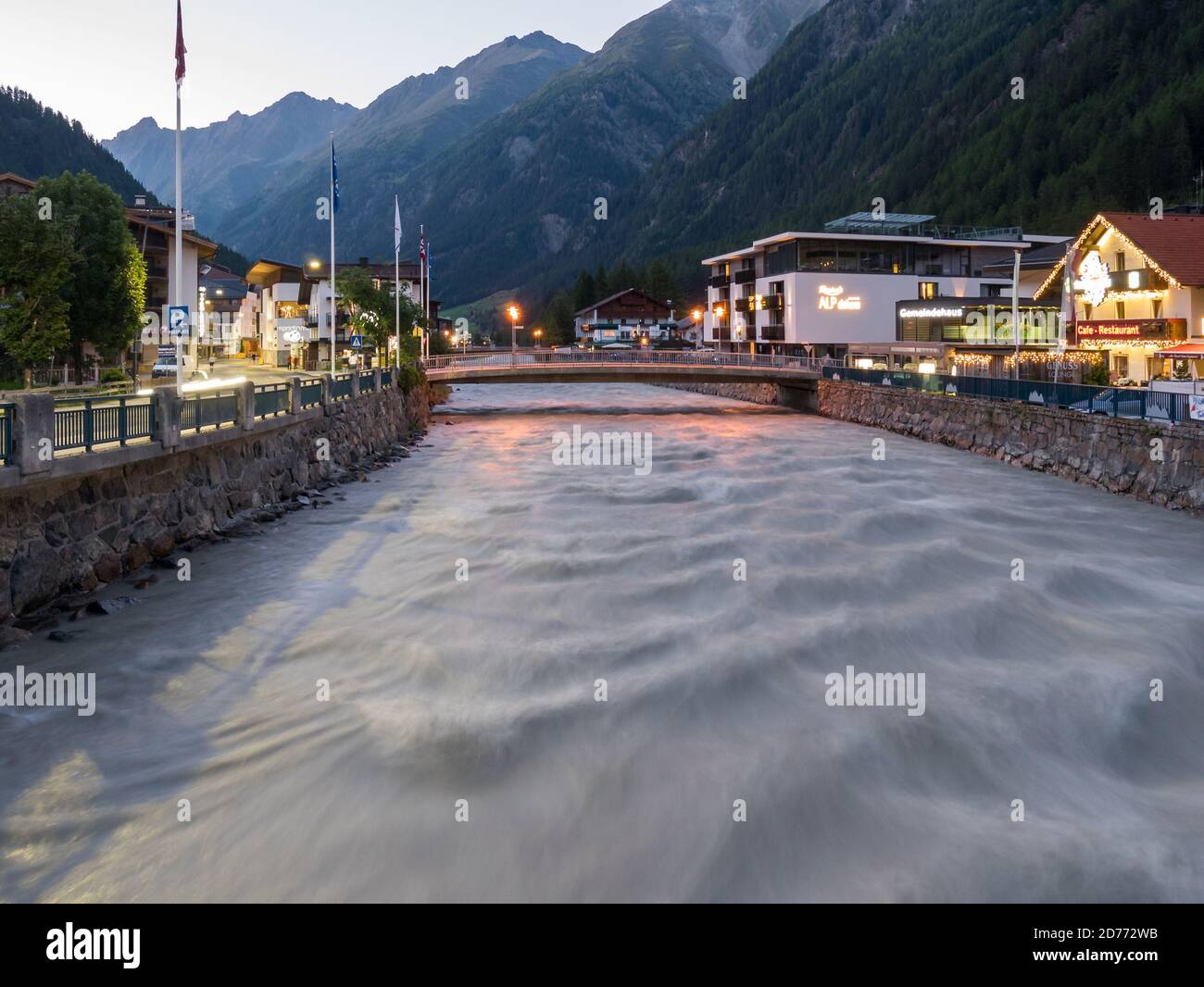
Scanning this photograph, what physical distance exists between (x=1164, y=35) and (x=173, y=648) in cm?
18822

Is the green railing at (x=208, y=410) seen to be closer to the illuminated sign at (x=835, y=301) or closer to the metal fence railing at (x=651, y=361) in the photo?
the metal fence railing at (x=651, y=361)

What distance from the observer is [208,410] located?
25281 millimetres

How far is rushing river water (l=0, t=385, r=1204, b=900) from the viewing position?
429 inches

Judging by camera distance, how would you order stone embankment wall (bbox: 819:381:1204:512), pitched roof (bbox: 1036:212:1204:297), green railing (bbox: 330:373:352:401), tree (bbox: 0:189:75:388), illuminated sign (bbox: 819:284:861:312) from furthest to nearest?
illuminated sign (bbox: 819:284:861:312), pitched roof (bbox: 1036:212:1204:297), tree (bbox: 0:189:75:388), green railing (bbox: 330:373:352:401), stone embankment wall (bbox: 819:381:1204:512)

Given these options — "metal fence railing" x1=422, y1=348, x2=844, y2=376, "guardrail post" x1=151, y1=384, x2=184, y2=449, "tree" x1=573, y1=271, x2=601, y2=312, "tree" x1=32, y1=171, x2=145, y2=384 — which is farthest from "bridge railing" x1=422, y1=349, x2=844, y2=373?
"tree" x1=573, y1=271, x2=601, y2=312

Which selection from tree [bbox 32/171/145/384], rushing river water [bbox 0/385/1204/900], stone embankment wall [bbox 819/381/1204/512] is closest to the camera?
rushing river water [bbox 0/385/1204/900]

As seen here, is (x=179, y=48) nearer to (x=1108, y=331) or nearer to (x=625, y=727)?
(x=625, y=727)

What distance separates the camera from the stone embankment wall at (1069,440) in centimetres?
3145

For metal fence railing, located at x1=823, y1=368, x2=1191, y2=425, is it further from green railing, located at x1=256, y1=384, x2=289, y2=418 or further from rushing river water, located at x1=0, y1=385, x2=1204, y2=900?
green railing, located at x1=256, y1=384, x2=289, y2=418

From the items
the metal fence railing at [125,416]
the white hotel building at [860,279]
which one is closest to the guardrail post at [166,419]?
the metal fence railing at [125,416]

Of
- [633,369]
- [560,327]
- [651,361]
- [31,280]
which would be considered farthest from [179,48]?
[560,327]

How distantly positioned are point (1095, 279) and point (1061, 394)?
66.2 feet

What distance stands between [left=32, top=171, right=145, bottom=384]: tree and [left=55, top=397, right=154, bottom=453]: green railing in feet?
123

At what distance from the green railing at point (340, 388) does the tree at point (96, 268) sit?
20014 millimetres
